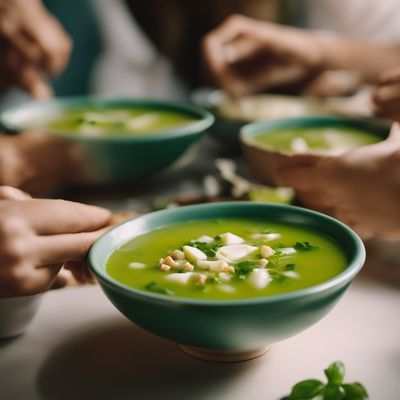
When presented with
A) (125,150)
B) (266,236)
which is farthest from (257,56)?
(266,236)

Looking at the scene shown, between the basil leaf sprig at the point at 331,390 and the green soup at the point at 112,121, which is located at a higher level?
the green soup at the point at 112,121

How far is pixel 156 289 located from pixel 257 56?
159 centimetres

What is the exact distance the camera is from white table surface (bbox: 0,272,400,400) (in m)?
0.96

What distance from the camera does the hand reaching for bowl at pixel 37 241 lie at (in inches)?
38.4

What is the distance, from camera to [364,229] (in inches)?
52.1

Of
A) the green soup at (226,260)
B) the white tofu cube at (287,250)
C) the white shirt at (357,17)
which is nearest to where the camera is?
the green soup at (226,260)

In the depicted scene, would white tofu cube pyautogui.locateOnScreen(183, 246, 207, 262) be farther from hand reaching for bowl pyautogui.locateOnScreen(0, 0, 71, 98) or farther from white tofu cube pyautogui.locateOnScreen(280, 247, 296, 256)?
hand reaching for bowl pyautogui.locateOnScreen(0, 0, 71, 98)

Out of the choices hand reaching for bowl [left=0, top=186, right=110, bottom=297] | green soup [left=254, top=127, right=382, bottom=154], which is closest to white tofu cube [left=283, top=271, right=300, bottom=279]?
hand reaching for bowl [left=0, top=186, right=110, bottom=297]

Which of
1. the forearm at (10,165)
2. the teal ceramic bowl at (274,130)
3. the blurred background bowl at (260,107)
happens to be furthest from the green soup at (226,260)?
the blurred background bowl at (260,107)

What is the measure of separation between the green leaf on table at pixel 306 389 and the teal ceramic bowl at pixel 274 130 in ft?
1.79

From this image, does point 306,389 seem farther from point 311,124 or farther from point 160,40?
point 160,40

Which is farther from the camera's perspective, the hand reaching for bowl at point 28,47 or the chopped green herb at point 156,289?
the hand reaching for bowl at point 28,47

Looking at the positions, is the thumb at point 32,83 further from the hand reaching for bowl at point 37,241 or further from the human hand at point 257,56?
the hand reaching for bowl at point 37,241

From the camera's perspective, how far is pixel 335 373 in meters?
0.92
